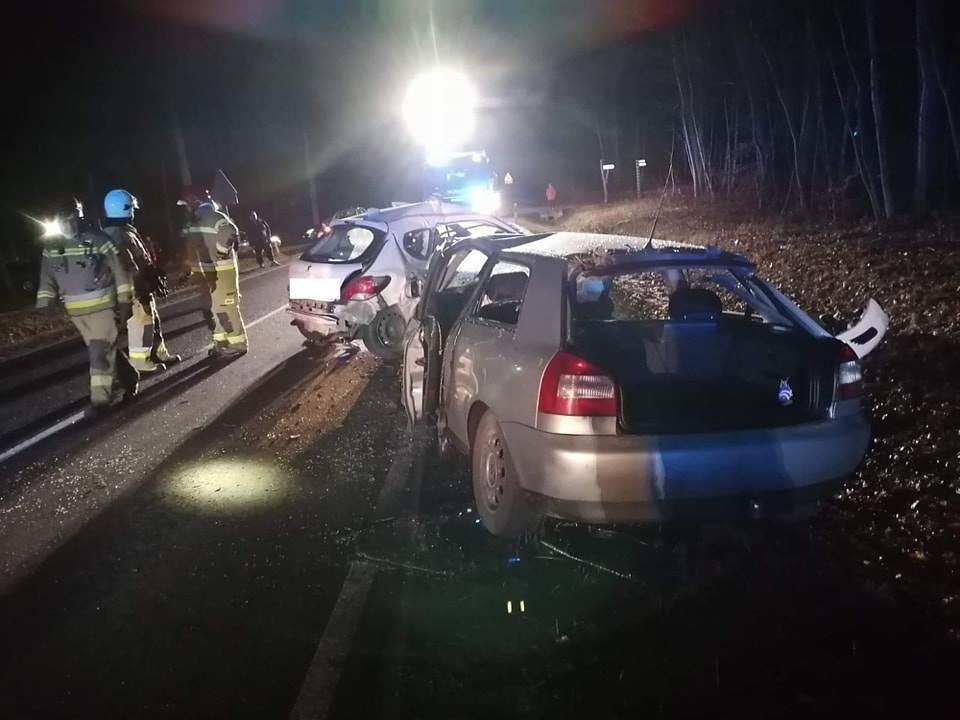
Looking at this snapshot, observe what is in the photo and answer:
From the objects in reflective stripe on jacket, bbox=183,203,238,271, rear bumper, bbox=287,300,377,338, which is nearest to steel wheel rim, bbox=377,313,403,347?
rear bumper, bbox=287,300,377,338

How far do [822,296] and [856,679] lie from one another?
7756 millimetres

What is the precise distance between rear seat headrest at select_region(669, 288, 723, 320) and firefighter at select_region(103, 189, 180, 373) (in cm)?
548

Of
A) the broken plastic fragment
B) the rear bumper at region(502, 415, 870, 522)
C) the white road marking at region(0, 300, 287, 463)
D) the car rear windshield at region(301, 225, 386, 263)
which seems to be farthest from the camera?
the car rear windshield at region(301, 225, 386, 263)

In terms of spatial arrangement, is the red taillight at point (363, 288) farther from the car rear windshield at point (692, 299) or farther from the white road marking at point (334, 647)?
the white road marking at point (334, 647)

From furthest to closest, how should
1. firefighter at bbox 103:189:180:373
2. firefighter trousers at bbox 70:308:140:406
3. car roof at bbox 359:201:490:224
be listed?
car roof at bbox 359:201:490:224 → firefighter at bbox 103:189:180:373 → firefighter trousers at bbox 70:308:140:406

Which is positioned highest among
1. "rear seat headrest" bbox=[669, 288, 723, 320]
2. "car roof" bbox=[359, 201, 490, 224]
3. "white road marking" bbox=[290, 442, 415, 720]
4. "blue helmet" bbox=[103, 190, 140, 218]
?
"blue helmet" bbox=[103, 190, 140, 218]

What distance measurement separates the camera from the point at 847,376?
426cm

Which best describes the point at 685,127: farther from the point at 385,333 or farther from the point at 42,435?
the point at 42,435

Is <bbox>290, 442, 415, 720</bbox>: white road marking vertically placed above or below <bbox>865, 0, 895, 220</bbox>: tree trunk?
below

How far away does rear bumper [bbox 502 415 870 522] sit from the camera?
396 centimetres

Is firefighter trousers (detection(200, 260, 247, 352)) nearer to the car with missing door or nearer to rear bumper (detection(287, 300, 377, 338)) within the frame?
rear bumper (detection(287, 300, 377, 338))

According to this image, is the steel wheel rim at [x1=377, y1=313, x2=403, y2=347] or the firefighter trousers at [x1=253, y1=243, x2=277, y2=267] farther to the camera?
the firefighter trousers at [x1=253, y1=243, x2=277, y2=267]

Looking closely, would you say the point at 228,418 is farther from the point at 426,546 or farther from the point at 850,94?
the point at 850,94

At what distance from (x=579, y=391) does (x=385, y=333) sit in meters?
5.59
